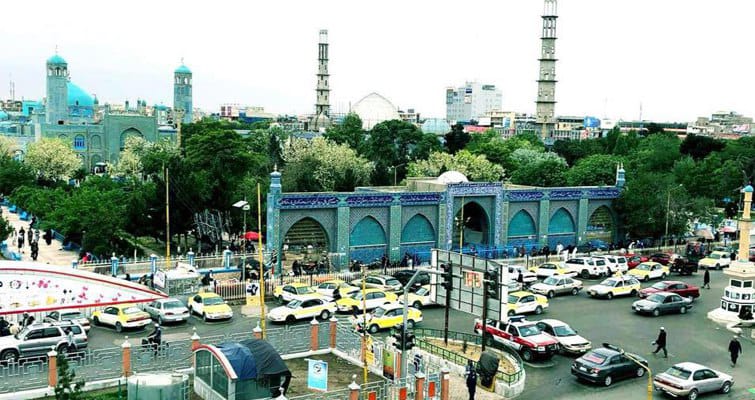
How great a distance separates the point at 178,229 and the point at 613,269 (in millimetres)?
21335

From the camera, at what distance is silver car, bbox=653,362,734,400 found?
18391 mm

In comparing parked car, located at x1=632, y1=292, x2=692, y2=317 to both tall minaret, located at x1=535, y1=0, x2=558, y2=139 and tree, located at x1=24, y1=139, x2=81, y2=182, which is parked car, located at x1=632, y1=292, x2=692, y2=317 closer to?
tree, located at x1=24, y1=139, x2=81, y2=182

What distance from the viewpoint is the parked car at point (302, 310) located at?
2477 centimetres

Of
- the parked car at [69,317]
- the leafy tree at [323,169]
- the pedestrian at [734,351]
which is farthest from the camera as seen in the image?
the leafy tree at [323,169]

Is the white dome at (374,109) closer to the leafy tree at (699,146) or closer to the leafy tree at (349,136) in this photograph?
the leafy tree at (349,136)

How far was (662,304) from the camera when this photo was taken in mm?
27312

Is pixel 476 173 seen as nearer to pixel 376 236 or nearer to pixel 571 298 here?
pixel 376 236

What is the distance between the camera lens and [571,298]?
30.3 metres

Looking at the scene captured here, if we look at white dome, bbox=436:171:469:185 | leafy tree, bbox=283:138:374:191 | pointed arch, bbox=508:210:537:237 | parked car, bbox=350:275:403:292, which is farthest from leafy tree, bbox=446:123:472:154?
parked car, bbox=350:275:403:292

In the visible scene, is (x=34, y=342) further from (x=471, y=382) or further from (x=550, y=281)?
(x=550, y=281)

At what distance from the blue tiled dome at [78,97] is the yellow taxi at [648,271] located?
79576 millimetres

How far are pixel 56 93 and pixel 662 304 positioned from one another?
7796 cm

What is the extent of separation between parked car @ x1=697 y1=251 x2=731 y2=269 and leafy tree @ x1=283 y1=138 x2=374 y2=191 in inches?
860

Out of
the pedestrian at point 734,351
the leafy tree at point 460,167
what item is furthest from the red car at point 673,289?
the leafy tree at point 460,167
